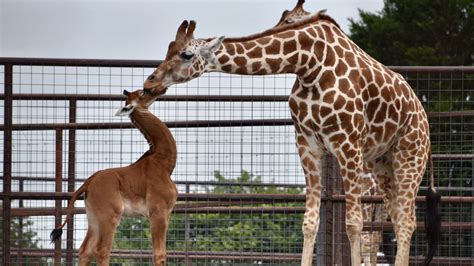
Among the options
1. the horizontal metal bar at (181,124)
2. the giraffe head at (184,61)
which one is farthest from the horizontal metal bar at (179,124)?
the giraffe head at (184,61)

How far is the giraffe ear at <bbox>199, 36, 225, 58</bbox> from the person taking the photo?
322 inches

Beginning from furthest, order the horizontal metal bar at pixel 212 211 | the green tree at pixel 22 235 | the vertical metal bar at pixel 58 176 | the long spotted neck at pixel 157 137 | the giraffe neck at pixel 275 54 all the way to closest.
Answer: the green tree at pixel 22 235, the horizontal metal bar at pixel 212 211, the vertical metal bar at pixel 58 176, the long spotted neck at pixel 157 137, the giraffe neck at pixel 275 54

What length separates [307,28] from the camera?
8.48 m

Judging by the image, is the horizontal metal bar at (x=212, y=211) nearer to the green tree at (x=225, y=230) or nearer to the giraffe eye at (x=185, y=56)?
the green tree at (x=225, y=230)

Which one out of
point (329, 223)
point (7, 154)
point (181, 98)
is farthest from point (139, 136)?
point (329, 223)

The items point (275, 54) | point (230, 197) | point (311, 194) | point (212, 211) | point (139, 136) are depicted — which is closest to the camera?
point (275, 54)

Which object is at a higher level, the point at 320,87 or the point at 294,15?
the point at 294,15

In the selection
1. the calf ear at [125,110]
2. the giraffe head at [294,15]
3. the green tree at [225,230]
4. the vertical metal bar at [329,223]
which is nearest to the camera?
the calf ear at [125,110]

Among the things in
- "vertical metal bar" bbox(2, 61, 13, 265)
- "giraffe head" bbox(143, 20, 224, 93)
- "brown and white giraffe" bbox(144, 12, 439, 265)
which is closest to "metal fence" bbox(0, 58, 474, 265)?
"vertical metal bar" bbox(2, 61, 13, 265)

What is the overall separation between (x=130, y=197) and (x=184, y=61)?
38.3 inches

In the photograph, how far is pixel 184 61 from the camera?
8188mm

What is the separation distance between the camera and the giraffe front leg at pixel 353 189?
8422 millimetres

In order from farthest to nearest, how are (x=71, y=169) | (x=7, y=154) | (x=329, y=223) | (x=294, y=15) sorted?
(x=71, y=169) → (x=329, y=223) → (x=7, y=154) → (x=294, y=15)

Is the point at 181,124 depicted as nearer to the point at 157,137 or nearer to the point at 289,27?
the point at 157,137
